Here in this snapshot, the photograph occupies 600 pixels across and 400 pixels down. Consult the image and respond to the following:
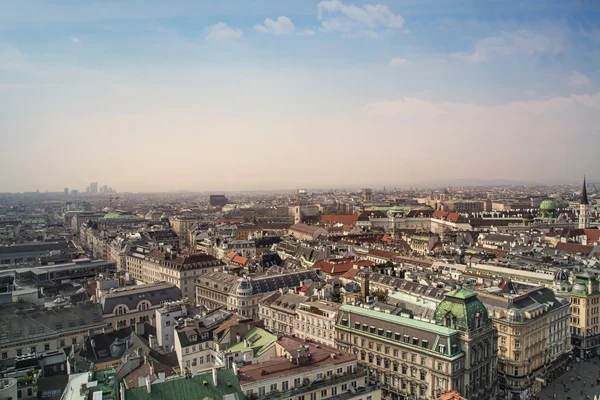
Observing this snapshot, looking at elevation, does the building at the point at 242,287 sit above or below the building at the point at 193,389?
below

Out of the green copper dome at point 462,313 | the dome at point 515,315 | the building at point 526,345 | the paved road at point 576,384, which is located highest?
the green copper dome at point 462,313

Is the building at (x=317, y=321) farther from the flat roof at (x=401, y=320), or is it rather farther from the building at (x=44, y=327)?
the building at (x=44, y=327)

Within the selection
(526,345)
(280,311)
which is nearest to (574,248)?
(526,345)

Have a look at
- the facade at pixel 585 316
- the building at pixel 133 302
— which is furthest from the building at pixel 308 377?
the facade at pixel 585 316

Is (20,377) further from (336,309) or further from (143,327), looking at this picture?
(336,309)

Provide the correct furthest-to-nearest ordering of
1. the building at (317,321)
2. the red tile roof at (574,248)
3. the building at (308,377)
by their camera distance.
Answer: the red tile roof at (574,248), the building at (317,321), the building at (308,377)

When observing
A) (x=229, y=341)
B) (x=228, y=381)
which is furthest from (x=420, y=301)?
(x=228, y=381)

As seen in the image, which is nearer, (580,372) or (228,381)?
(228,381)
